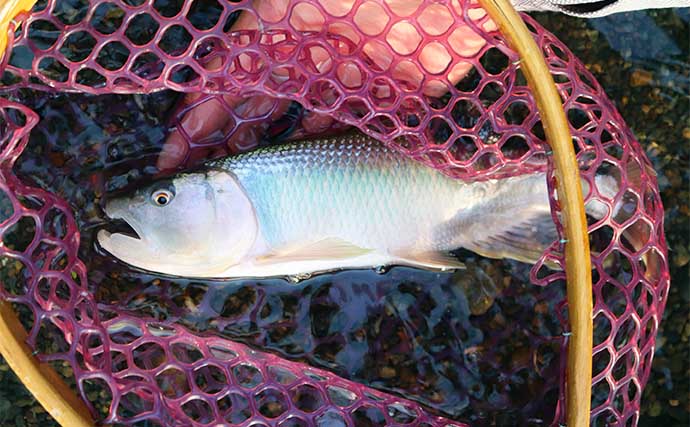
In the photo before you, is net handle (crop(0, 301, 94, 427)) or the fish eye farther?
the fish eye

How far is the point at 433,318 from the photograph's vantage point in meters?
2.05

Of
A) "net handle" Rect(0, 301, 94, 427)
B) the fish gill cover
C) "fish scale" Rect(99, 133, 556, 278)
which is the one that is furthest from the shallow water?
"net handle" Rect(0, 301, 94, 427)

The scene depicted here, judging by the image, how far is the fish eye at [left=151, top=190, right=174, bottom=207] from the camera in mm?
1759

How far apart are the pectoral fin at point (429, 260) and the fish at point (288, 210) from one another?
27mm

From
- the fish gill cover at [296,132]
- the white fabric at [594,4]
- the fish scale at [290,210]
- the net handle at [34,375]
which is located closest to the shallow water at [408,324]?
the fish gill cover at [296,132]

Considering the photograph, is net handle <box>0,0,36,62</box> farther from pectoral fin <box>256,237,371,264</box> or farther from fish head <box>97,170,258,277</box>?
pectoral fin <box>256,237,371,264</box>

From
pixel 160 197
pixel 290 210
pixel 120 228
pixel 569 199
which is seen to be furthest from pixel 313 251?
pixel 569 199

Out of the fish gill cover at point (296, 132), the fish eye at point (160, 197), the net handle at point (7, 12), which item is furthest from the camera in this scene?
the fish eye at point (160, 197)

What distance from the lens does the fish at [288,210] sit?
1773 mm

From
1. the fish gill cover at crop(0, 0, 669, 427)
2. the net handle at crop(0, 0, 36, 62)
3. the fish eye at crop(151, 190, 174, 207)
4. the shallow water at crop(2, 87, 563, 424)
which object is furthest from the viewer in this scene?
the shallow water at crop(2, 87, 563, 424)

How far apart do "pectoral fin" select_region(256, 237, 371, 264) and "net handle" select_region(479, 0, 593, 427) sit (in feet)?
1.91

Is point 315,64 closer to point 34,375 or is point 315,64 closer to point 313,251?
point 313,251

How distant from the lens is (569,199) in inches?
58.9

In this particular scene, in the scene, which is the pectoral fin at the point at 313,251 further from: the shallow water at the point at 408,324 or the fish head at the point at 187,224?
the shallow water at the point at 408,324
